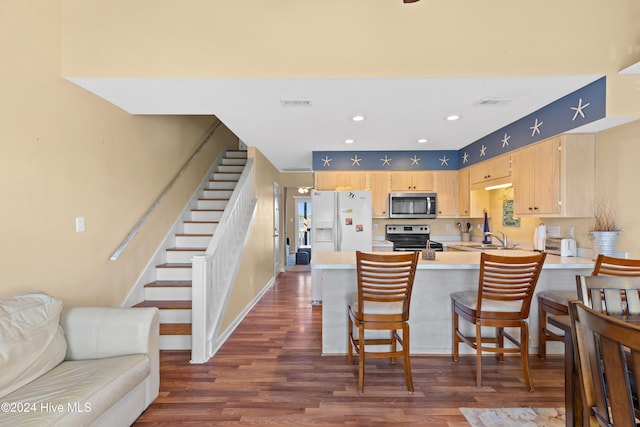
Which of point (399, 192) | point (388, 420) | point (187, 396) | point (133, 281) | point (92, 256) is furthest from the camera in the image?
point (399, 192)

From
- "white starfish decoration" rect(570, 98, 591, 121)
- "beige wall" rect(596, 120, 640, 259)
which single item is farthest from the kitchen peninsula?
"white starfish decoration" rect(570, 98, 591, 121)

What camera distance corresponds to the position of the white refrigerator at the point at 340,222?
4688 millimetres

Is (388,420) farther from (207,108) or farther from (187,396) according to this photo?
(207,108)

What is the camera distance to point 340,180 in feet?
16.7

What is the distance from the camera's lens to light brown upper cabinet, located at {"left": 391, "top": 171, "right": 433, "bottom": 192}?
5.12m

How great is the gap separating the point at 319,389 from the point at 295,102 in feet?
8.09

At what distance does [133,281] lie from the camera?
3.30m

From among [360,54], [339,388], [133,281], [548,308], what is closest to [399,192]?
[548,308]

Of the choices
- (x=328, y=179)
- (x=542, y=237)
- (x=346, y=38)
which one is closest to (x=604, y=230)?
(x=542, y=237)

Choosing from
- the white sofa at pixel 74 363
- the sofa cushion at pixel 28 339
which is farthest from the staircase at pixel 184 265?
the sofa cushion at pixel 28 339

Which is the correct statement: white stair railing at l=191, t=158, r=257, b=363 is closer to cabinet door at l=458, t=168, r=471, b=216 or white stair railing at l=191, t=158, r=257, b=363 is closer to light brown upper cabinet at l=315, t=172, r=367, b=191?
light brown upper cabinet at l=315, t=172, r=367, b=191

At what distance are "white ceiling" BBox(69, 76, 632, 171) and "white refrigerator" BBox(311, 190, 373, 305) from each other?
102cm

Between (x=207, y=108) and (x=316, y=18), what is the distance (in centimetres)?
134

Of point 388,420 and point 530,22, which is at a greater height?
point 530,22
